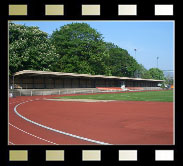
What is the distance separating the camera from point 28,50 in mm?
30641

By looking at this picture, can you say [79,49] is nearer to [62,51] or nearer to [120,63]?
[62,51]

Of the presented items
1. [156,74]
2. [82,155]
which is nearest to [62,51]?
[82,155]

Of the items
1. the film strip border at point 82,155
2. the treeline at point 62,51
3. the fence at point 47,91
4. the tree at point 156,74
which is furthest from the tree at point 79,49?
the tree at point 156,74

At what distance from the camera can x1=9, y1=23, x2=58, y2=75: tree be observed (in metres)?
28.8

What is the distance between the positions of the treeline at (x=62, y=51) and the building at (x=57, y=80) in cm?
174

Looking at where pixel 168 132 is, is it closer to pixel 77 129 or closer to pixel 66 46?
pixel 77 129

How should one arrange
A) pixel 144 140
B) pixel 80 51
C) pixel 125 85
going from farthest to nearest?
pixel 125 85 → pixel 80 51 → pixel 144 140

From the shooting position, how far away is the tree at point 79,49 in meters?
42.2

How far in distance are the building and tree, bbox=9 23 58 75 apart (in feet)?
5.73

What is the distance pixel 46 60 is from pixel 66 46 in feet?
32.7

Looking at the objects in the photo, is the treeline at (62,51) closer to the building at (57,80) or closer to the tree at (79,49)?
the tree at (79,49)

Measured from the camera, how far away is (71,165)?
378 cm
